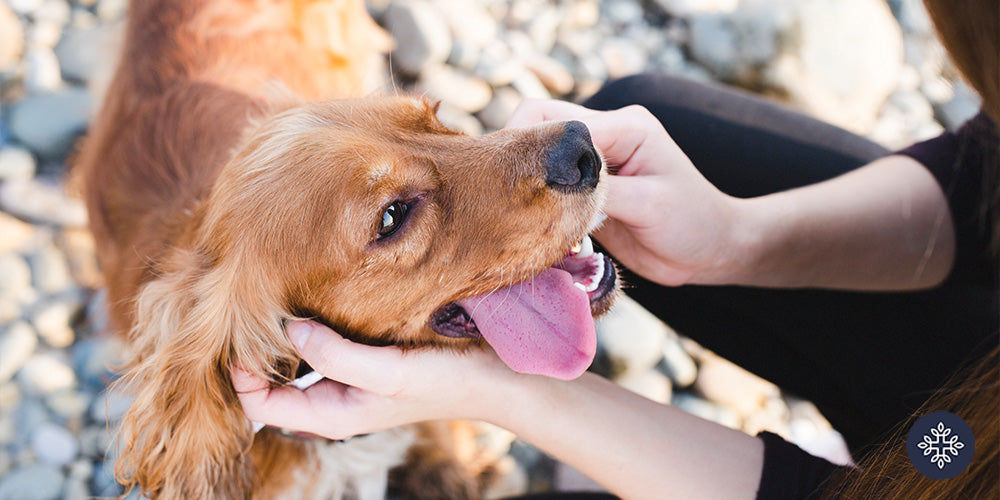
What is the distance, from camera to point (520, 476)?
2.62m

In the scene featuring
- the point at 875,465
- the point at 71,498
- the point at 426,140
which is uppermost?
the point at 426,140

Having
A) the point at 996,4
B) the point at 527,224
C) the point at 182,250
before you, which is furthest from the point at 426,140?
the point at 996,4

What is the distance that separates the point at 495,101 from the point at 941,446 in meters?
2.57

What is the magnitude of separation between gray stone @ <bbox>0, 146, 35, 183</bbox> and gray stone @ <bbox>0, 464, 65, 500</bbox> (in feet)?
4.31

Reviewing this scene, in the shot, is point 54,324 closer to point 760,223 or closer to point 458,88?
point 458,88

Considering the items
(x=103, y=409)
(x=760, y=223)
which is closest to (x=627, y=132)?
(x=760, y=223)

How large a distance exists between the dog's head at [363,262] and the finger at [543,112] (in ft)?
0.57

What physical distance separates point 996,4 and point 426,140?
1112mm

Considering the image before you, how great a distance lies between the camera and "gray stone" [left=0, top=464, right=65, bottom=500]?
2324 millimetres

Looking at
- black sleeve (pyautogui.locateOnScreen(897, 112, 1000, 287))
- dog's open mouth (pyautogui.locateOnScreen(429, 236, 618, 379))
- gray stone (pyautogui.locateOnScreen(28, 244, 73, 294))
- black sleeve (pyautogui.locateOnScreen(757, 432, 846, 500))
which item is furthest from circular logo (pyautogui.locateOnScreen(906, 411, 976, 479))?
gray stone (pyautogui.locateOnScreen(28, 244, 73, 294))

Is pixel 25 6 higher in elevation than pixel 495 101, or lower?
higher

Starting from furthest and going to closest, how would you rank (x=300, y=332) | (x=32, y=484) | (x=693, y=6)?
(x=693, y=6), (x=32, y=484), (x=300, y=332)

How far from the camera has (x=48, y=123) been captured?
3.06m

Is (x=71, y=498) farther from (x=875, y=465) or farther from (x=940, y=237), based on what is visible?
(x=940, y=237)
